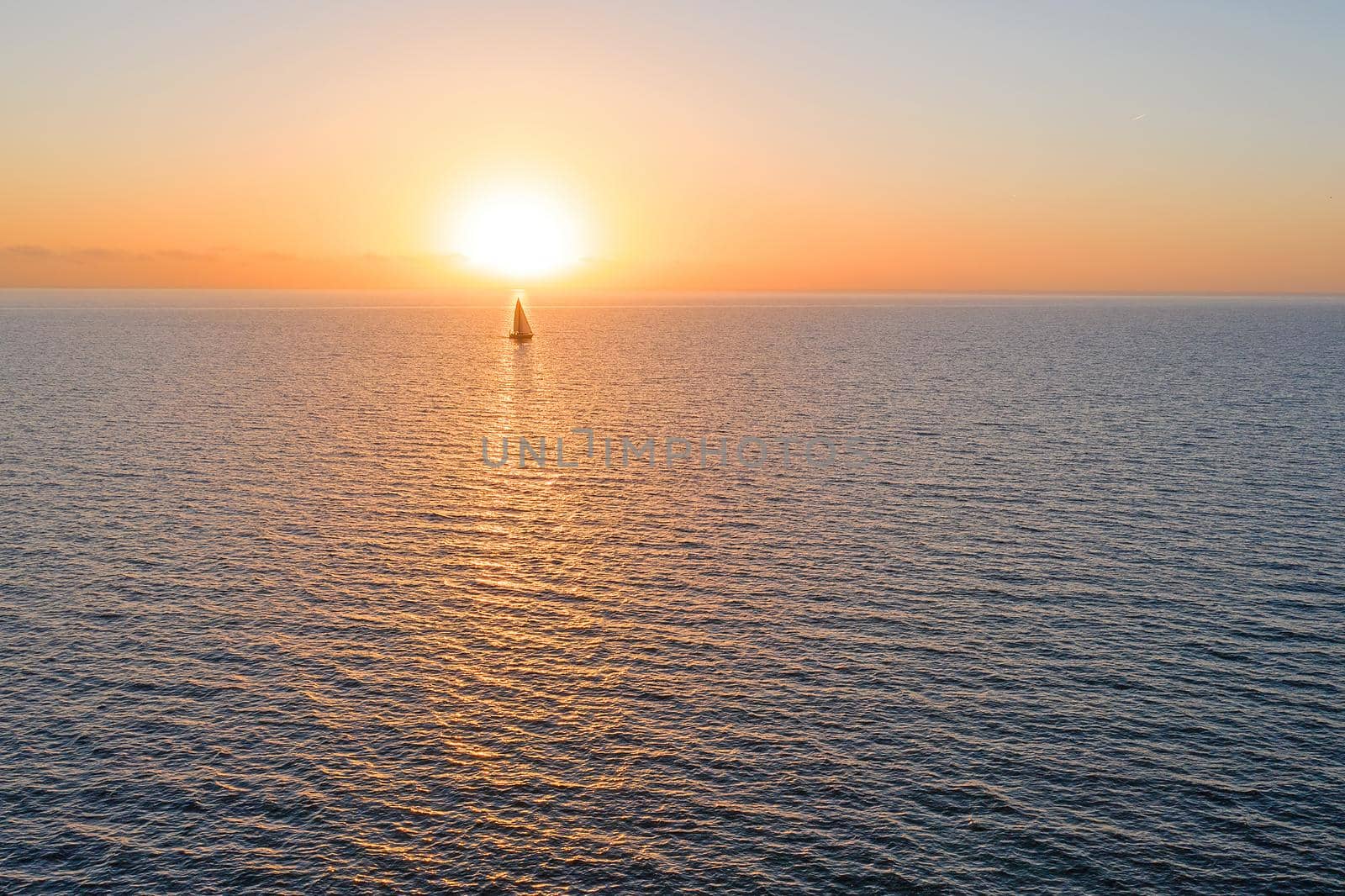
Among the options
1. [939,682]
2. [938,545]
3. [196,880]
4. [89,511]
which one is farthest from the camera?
[89,511]

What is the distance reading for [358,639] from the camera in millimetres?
61094

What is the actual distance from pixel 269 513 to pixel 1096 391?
14449 centimetres

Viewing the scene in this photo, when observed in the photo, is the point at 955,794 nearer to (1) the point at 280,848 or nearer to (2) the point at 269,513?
(1) the point at 280,848

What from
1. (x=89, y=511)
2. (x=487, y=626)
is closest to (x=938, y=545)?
(x=487, y=626)

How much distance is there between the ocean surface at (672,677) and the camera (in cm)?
4116

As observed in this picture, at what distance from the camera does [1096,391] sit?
179 metres

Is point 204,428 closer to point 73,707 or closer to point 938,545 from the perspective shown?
point 73,707

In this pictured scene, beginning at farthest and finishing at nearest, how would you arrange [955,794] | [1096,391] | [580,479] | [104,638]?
[1096,391] < [580,479] < [104,638] < [955,794]

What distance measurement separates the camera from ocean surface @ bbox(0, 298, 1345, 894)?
41156mm

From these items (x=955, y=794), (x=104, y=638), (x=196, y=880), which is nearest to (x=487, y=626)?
(x=104, y=638)

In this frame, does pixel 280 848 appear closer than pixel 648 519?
Yes

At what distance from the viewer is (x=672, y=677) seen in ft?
184

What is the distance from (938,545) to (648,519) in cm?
2504

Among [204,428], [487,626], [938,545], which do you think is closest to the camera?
[487,626]
